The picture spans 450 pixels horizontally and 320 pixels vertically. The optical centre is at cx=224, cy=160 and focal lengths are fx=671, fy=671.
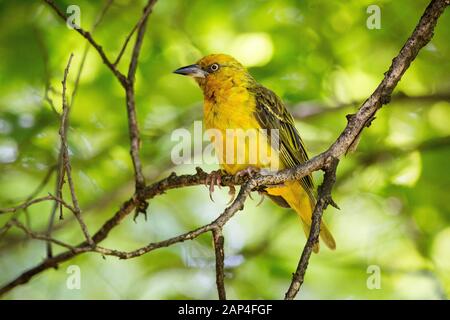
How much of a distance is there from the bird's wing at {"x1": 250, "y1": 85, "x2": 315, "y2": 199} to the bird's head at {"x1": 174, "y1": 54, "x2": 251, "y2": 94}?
6.9 inches

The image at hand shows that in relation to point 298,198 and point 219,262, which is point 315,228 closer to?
point 219,262

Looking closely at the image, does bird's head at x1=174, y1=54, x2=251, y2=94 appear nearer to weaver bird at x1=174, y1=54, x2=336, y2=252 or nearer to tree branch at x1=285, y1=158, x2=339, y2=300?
weaver bird at x1=174, y1=54, x2=336, y2=252

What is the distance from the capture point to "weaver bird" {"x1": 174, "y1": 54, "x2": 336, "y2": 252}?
483 cm

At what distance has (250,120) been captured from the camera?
491cm

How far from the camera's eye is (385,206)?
588cm

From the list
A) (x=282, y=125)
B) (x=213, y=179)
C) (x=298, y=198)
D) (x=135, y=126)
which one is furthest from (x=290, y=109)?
(x=135, y=126)

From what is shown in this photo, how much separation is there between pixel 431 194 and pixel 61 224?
309cm

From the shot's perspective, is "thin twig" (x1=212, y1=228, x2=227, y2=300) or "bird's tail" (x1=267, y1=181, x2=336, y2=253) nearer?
"thin twig" (x1=212, y1=228, x2=227, y2=300)

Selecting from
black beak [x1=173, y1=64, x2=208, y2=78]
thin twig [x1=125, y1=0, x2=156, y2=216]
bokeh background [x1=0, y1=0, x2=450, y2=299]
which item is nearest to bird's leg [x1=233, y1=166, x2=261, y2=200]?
thin twig [x1=125, y1=0, x2=156, y2=216]

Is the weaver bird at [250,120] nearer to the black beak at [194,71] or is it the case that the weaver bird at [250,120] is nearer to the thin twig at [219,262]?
the black beak at [194,71]

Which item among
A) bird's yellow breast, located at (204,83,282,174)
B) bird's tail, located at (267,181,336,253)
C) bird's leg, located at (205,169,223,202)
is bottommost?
bird's leg, located at (205,169,223,202)

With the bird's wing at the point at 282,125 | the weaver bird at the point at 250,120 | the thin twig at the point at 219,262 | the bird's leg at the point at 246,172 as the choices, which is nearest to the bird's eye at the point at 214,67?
the weaver bird at the point at 250,120

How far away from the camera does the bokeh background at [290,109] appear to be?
5.53 meters
